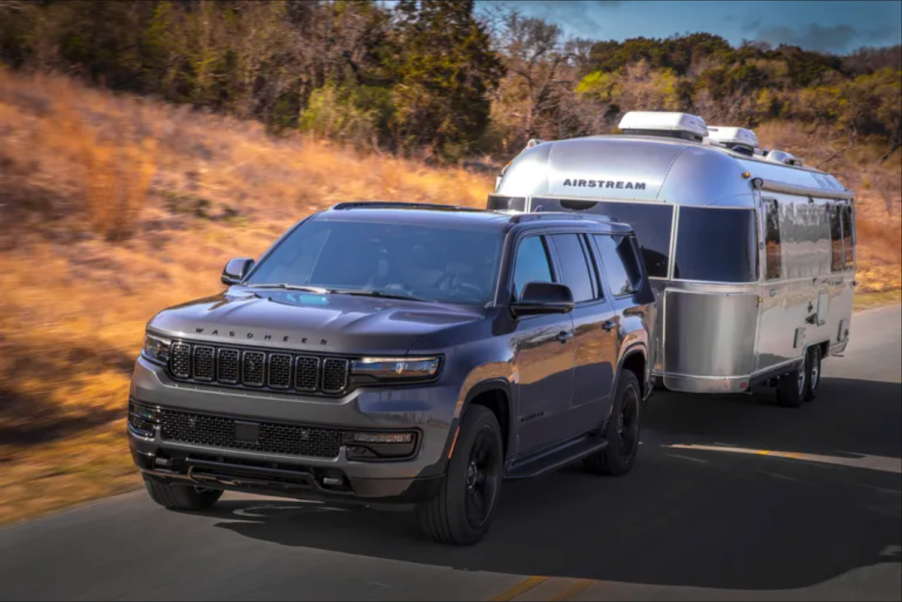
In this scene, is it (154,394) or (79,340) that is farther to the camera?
(79,340)

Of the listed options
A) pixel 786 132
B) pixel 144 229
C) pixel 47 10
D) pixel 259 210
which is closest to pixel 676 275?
pixel 144 229

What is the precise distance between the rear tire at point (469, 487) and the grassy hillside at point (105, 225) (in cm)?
238

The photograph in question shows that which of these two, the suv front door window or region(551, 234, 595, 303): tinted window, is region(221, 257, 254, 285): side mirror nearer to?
the suv front door window

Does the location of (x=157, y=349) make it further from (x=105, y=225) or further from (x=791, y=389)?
(x=105, y=225)

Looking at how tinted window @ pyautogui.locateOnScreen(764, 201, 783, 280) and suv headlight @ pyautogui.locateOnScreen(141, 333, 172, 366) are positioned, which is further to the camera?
tinted window @ pyautogui.locateOnScreen(764, 201, 783, 280)

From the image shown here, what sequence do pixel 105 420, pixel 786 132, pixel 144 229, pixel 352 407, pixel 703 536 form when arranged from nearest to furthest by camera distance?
pixel 352 407
pixel 703 536
pixel 105 420
pixel 144 229
pixel 786 132

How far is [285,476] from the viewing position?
6.37m

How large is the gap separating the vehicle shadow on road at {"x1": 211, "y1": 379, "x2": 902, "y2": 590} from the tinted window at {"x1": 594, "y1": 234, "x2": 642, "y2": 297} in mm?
1431

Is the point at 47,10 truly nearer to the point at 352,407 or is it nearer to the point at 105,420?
the point at 105,420

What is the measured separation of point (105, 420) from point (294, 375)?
13.7 feet

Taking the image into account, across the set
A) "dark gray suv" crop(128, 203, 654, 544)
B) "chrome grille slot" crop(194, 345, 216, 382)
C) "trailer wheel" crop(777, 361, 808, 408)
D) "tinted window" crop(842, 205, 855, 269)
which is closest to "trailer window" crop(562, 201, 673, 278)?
"trailer wheel" crop(777, 361, 808, 408)

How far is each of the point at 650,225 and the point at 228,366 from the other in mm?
6184

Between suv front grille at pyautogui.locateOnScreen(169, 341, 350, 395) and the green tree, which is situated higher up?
the green tree

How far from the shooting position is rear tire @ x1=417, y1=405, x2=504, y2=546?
22.1 feet
